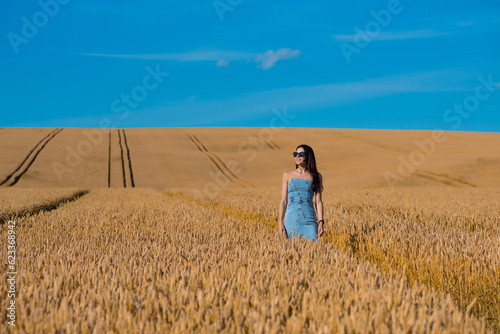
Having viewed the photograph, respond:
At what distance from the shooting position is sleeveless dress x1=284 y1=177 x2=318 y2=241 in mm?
6191

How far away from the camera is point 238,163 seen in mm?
52250

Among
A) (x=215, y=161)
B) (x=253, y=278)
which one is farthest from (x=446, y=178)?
(x=253, y=278)

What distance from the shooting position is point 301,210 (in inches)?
244

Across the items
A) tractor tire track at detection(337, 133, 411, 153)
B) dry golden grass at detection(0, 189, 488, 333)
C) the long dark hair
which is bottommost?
dry golden grass at detection(0, 189, 488, 333)

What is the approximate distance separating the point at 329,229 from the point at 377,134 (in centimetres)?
6993

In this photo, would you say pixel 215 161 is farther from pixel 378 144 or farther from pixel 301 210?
Result: pixel 301 210

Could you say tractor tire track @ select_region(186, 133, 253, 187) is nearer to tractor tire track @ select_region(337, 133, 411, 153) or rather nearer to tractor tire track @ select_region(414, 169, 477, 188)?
tractor tire track @ select_region(414, 169, 477, 188)

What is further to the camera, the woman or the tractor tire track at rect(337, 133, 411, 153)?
the tractor tire track at rect(337, 133, 411, 153)

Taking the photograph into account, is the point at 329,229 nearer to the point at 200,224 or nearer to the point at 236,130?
the point at 200,224

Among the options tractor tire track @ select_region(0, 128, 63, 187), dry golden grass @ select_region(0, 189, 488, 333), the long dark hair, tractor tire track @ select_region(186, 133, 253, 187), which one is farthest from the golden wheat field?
tractor tire track @ select_region(0, 128, 63, 187)

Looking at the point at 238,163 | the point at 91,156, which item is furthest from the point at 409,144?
the point at 91,156

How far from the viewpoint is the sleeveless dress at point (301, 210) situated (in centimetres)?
619

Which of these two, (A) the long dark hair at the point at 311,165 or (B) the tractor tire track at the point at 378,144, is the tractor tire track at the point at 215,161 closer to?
(B) the tractor tire track at the point at 378,144

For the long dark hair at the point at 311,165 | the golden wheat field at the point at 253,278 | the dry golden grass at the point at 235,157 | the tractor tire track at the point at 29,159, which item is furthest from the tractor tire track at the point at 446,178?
the tractor tire track at the point at 29,159
